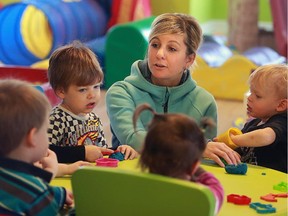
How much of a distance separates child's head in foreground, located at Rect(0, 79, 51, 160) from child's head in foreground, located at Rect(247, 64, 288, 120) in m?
0.79

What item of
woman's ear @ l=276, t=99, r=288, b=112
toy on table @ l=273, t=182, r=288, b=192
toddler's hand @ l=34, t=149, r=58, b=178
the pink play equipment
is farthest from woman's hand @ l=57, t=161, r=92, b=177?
the pink play equipment

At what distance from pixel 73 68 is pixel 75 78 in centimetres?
3

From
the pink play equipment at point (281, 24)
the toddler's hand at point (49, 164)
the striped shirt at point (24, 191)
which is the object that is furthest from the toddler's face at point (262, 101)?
the pink play equipment at point (281, 24)

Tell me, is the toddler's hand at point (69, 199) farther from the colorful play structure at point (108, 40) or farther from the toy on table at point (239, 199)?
the colorful play structure at point (108, 40)

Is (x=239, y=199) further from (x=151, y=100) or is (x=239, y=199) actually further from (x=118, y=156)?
(x=151, y=100)

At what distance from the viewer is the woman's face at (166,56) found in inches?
89.8

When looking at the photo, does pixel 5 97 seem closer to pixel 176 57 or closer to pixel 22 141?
pixel 22 141

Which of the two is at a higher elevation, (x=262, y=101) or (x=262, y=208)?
(x=262, y=101)

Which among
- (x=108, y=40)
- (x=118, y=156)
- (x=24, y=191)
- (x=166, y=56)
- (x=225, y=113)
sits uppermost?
(x=166, y=56)

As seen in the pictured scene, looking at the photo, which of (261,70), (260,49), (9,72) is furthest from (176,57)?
(260,49)

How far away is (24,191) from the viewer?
4.81 ft

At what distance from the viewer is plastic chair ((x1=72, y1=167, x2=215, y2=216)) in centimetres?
134

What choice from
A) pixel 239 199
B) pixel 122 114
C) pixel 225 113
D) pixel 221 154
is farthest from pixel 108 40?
pixel 239 199

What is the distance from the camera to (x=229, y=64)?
180 inches
